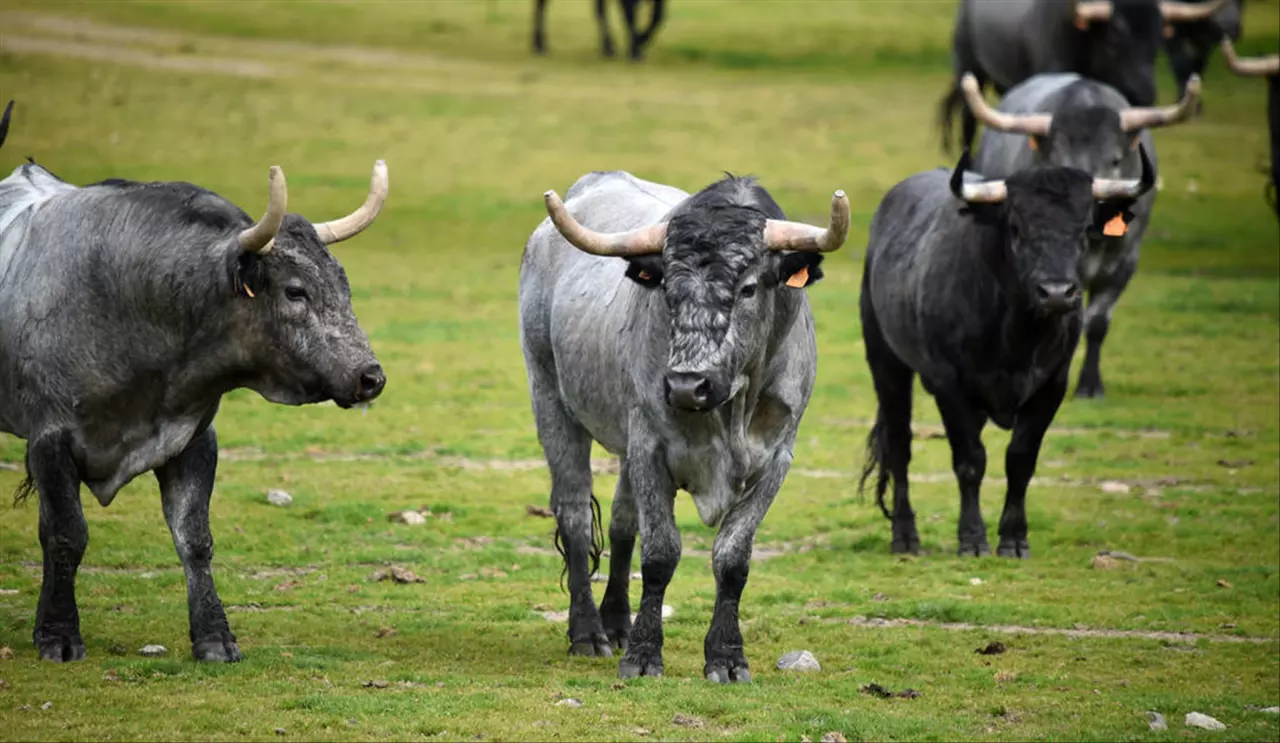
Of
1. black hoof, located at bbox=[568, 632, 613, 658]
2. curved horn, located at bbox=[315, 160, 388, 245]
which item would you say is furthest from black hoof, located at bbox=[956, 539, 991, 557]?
curved horn, located at bbox=[315, 160, 388, 245]

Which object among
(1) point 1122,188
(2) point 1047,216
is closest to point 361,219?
(2) point 1047,216

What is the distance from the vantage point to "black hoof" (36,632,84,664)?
9.67m

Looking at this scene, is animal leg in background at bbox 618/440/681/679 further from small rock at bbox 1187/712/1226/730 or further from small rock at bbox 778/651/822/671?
small rock at bbox 1187/712/1226/730

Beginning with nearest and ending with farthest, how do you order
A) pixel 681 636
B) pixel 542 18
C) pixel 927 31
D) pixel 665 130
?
pixel 681 636
pixel 665 130
pixel 542 18
pixel 927 31

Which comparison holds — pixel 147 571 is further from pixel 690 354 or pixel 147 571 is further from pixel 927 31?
pixel 927 31

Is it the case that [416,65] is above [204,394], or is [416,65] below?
below

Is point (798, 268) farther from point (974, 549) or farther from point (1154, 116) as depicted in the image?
point (1154, 116)

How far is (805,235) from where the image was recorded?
9453 mm

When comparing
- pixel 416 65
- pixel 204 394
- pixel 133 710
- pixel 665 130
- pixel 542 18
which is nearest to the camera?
pixel 133 710

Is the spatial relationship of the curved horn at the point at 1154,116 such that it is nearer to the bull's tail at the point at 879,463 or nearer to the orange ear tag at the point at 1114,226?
the orange ear tag at the point at 1114,226

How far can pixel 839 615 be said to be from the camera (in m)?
11.9

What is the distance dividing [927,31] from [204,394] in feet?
145

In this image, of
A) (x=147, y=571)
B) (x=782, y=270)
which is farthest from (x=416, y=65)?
(x=782, y=270)

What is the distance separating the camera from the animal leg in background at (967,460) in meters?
13.6
